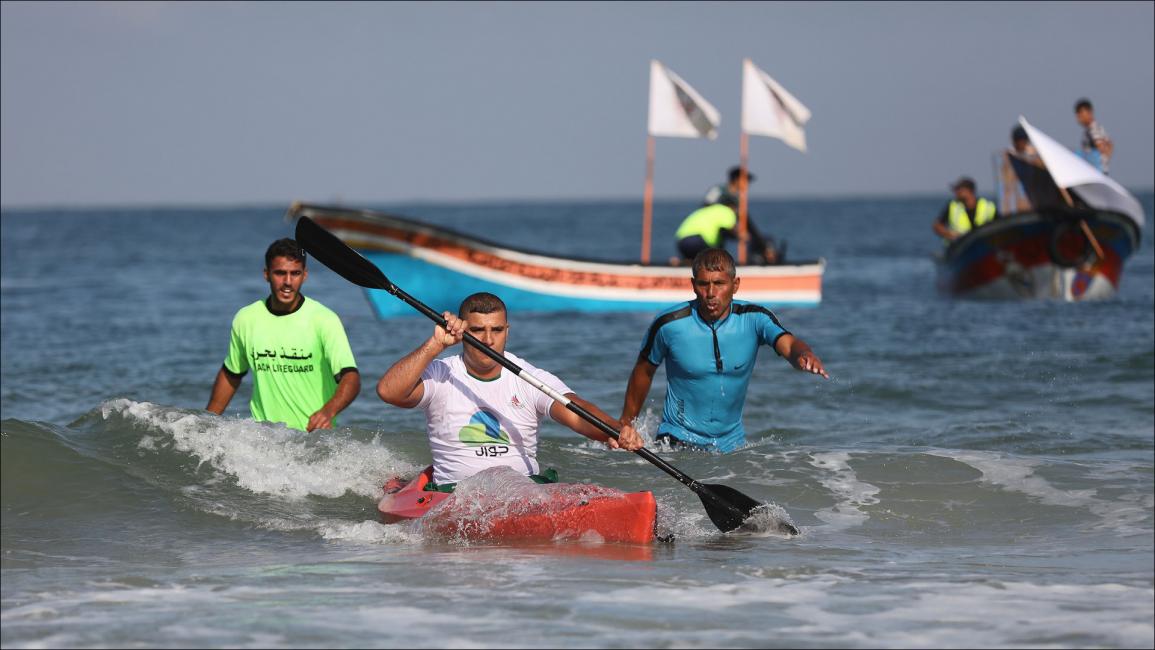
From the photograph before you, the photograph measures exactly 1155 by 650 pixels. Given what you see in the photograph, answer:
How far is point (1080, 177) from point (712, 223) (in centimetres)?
638

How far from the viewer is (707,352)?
27.6ft

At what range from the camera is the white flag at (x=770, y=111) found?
2300 cm

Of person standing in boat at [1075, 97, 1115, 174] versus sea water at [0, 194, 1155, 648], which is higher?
person standing in boat at [1075, 97, 1115, 174]

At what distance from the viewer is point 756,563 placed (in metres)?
6.77

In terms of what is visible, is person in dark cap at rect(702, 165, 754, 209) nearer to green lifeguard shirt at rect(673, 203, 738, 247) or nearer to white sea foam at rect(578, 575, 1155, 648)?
green lifeguard shirt at rect(673, 203, 738, 247)

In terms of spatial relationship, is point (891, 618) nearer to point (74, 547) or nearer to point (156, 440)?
point (74, 547)

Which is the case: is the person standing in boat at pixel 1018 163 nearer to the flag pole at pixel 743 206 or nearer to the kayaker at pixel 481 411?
the flag pole at pixel 743 206

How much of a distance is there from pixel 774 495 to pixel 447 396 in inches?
110

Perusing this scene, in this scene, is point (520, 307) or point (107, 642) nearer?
point (107, 642)

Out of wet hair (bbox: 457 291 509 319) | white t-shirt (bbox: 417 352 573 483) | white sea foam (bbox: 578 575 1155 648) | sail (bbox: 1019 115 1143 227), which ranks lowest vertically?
white sea foam (bbox: 578 575 1155 648)

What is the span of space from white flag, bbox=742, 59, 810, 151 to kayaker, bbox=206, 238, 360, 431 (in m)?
15.9

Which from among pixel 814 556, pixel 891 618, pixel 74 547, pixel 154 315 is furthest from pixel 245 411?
pixel 154 315

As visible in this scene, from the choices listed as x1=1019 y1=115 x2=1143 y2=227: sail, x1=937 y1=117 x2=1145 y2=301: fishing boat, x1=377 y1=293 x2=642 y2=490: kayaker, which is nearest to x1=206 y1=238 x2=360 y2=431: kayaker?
x1=377 y1=293 x2=642 y2=490: kayaker

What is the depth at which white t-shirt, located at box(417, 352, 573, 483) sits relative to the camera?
7.12m
